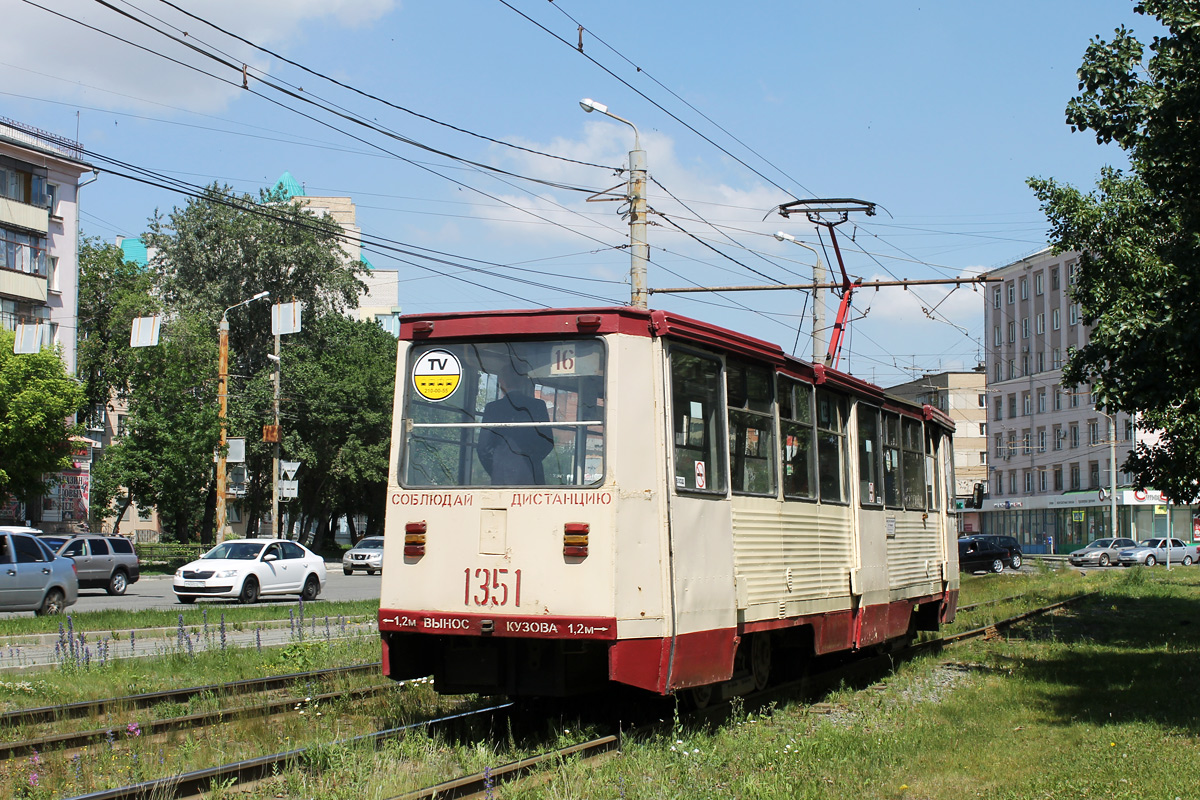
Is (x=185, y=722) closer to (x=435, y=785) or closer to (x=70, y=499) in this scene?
(x=435, y=785)

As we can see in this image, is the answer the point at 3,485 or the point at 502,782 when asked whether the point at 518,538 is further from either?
the point at 3,485

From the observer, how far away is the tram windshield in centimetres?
873

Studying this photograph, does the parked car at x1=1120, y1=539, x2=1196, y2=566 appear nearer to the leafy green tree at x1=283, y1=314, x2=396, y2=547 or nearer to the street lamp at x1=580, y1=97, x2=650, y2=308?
the leafy green tree at x1=283, y1=314, x2=396, y2=547

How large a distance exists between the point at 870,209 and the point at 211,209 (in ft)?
144

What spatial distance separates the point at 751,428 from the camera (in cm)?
1009

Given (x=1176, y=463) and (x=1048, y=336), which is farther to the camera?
(x=1048, y=336)

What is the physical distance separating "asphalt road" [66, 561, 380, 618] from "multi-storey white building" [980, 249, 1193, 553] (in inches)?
1994

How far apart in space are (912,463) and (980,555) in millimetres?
35407

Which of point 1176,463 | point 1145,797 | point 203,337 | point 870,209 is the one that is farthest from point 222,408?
point 1145,797

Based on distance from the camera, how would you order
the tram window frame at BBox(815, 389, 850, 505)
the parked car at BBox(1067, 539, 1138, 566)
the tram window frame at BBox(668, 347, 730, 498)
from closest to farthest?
the tram window frame at BBox(668, 347, 730, 498) → the tram window frame at BBox(815, 389, 850, 505) → the parked car at BBox(1067, 539, 1138, 566)

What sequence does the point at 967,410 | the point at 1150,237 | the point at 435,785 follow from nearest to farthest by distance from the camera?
the point at 435,785 < the point at 1150,237 < the point at 967,410

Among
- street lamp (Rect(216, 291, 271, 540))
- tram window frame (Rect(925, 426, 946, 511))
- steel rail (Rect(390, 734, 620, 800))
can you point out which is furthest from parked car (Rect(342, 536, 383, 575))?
steel rail (Rect(390, 734, 620, 800))

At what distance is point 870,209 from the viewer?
65.0 feet

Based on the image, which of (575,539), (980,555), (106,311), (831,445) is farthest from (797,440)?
(106,311)
